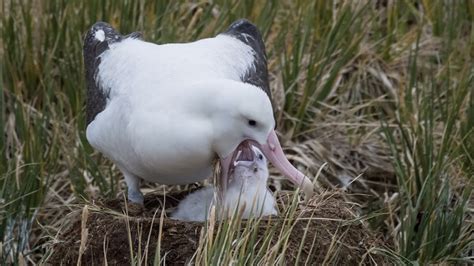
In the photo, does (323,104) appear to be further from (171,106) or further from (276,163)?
(171,106)

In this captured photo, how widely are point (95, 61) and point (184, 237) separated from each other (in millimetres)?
995

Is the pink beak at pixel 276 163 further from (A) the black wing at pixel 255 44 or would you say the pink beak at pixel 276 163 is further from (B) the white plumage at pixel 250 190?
(A) the black wing at pixel 255 44

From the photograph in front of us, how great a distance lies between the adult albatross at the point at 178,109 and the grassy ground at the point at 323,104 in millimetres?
486

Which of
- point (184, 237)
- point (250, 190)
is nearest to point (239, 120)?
point (250, 190)

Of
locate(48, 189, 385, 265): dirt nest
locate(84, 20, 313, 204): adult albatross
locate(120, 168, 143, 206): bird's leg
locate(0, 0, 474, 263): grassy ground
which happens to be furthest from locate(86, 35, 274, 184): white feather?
locate(0, 0, 474, 263): grassy ground

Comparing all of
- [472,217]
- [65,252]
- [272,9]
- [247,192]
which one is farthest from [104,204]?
[272,9]

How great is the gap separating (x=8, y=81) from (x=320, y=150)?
1443mm

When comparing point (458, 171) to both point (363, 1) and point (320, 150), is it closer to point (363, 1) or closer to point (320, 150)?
point (320, 150)

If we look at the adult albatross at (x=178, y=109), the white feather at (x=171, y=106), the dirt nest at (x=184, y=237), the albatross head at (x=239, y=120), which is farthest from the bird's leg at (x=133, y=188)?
the albatross head at (x=239, y=120)

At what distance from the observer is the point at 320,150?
5.96 meters

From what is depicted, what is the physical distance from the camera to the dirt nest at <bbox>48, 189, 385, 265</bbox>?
442 centimetres

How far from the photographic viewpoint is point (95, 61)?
16.8ft

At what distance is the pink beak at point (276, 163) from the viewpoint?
4496 mm

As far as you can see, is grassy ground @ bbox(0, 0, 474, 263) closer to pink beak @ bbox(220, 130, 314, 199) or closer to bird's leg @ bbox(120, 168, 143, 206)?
bird's leg @ bbox(120, 168, 143, 206)
